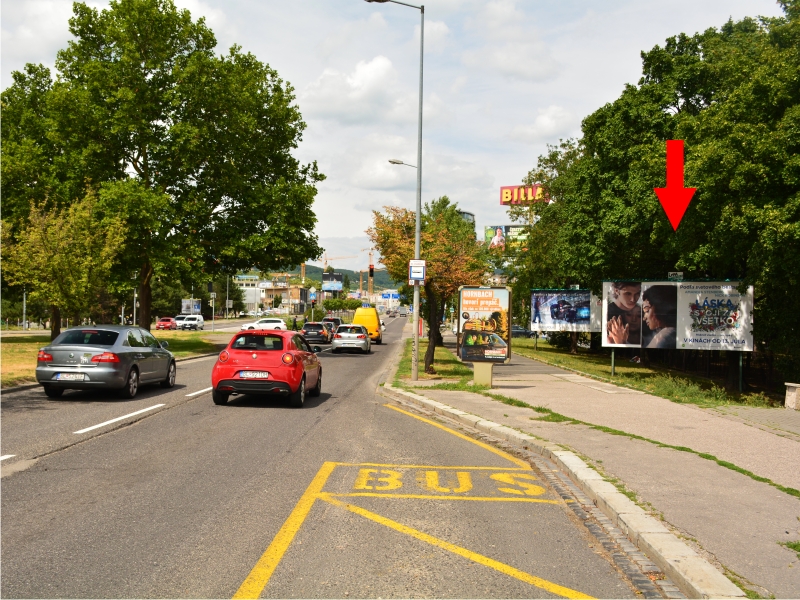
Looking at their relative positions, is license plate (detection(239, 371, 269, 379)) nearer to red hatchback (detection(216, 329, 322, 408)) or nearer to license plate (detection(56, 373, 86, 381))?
red hatchback (detection(216, 329, 322, 408))

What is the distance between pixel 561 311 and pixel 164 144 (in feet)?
65.3

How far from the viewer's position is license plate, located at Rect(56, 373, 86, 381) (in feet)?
47.5

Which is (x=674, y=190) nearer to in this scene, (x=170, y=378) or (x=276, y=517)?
(x=170, y=378)

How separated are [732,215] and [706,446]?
11411 millimetres

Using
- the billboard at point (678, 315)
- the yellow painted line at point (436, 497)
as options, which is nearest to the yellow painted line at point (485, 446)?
the yellow painted line at point (436, 497)

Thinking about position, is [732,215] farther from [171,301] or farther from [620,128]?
[171,301]

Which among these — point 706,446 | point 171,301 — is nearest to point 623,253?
point 706,446

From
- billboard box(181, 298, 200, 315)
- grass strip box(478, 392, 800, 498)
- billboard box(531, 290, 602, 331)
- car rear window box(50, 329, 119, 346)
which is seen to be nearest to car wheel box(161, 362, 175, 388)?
car rear window box(50, 329, 119, 346)

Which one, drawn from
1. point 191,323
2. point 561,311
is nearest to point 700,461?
point 561,311

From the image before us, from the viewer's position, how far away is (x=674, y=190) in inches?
942

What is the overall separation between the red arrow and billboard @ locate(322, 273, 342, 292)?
167 m

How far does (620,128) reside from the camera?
2934cm

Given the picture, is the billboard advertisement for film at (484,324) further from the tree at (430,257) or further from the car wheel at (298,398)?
the car wheel at (298,398)

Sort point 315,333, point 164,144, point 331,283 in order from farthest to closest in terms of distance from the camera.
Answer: point 331,283 → point 315,333 → point 164,144
